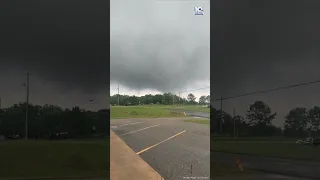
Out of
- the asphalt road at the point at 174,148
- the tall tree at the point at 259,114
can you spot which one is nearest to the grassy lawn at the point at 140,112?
the asphalt road at the point at 174,148

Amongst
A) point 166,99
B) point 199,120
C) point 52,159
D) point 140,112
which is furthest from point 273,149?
point 52,159

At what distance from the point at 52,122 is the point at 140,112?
55 centimetres

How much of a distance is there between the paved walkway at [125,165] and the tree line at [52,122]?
129mm

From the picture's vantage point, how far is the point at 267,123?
190 centimetres

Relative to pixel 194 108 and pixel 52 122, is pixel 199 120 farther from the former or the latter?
pixel 52 122

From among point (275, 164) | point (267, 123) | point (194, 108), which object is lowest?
point (275, 164)

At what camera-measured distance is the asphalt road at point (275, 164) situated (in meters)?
1.82

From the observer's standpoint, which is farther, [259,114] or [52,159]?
[259,114]

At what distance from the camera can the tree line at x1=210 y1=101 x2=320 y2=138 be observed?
1870mm

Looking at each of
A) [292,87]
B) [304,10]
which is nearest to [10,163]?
[292,87]

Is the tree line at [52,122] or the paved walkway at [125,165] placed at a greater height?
the tree line at [52,122]

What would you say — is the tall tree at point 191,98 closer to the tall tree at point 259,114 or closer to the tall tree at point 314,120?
the tall tree at point 259,114

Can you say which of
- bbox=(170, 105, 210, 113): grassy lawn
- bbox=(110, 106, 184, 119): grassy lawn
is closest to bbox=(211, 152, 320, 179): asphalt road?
bbox=(170, 105, 210, 113): grassy lawn

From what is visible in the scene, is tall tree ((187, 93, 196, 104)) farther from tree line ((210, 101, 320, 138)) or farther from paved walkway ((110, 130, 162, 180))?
paved walkway ((110, 130, 162, 180))
